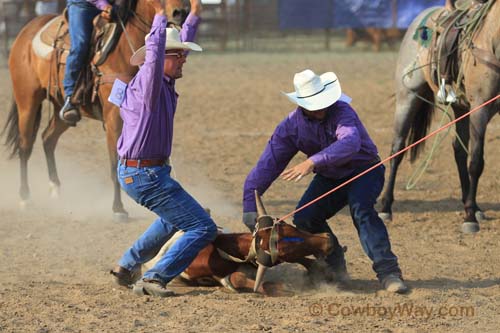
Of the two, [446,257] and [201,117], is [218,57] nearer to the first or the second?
[201,117]

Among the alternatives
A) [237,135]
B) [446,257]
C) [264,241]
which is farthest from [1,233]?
[237,135]

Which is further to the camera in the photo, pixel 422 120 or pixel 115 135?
pixel 422 120

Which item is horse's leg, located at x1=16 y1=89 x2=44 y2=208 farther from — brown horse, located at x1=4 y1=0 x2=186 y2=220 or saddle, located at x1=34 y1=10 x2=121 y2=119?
saddle, located at x1=34 y1=10 x2=121 y2=119

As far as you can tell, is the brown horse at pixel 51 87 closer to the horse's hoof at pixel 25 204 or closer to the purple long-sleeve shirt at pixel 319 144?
the horse's hoof at pixel 25 204

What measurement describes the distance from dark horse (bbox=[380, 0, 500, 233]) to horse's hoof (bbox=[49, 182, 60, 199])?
10.8 feet

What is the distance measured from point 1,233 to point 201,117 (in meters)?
7.02

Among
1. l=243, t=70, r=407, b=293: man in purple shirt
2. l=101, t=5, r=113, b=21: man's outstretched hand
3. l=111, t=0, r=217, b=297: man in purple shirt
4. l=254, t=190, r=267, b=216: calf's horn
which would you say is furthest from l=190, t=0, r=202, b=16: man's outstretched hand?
l=101, t=5, r=113, b=21: man's outstretched hand

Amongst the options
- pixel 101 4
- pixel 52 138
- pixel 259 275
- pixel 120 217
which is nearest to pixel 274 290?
pixel 259 275

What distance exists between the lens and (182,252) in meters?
6.10

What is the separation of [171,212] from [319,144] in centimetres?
104

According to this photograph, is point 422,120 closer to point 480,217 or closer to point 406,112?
point 406,112

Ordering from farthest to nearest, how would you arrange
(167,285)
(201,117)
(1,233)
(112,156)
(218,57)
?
(218,57) → (201,117) → (112,156) → (1,233) → (167,285)

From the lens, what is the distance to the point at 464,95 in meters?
9.01

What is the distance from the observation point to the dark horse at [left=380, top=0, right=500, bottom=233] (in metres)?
8.53
